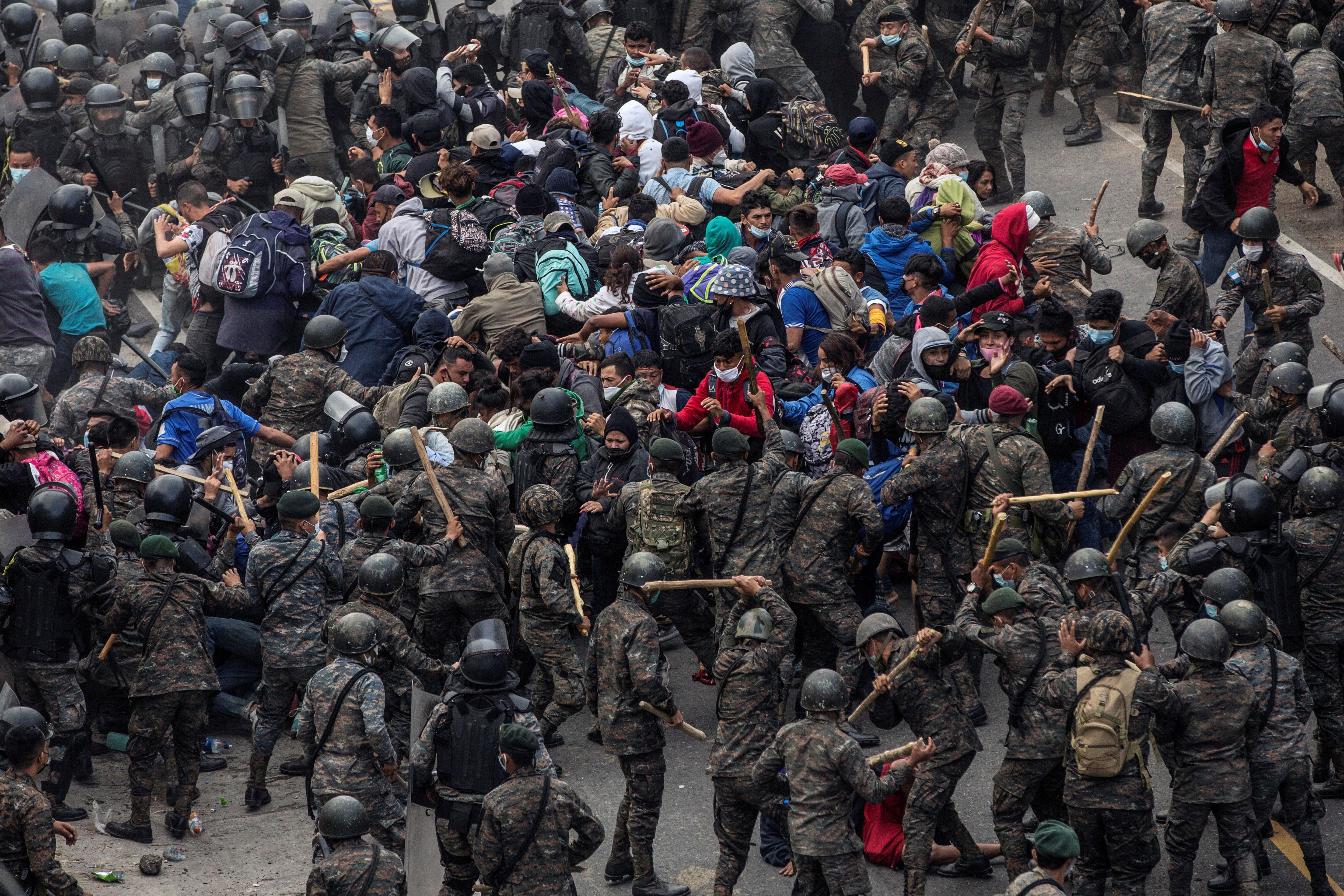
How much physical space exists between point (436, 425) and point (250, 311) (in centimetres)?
298

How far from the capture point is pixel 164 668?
8.52 metres

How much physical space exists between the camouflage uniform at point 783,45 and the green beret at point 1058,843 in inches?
409

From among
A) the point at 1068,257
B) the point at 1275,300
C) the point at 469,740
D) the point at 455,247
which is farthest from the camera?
the point at 455,247

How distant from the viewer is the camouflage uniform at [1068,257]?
1095 cm

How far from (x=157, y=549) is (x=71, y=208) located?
531cm

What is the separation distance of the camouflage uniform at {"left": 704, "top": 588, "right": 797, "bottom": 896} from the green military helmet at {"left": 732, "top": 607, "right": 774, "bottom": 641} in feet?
0.12

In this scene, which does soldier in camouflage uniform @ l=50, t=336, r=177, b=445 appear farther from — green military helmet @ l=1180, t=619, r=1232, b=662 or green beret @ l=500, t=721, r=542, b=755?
green military helmet @ l=1180, t=619, r=1232, b=662

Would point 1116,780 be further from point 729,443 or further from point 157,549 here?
point 157,549

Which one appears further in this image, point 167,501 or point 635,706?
point 167,501

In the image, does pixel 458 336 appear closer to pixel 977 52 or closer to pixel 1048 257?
pixel 1048 257

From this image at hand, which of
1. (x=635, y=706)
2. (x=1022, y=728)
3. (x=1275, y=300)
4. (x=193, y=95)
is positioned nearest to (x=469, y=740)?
(x=635, y=706)

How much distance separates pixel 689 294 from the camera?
10703 millimetres

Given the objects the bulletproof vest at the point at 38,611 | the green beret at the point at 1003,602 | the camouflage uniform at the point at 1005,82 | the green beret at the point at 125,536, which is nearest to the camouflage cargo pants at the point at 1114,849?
the green beret at the point at 1003,602

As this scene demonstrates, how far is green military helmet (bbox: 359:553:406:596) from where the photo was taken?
8.29 m
